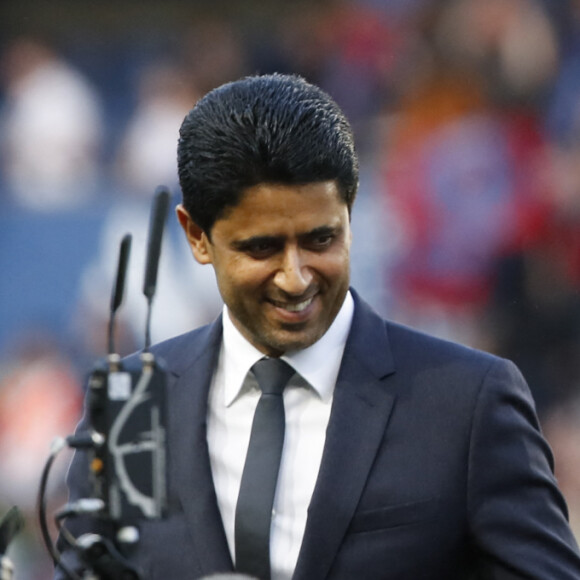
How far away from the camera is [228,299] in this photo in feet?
8.11

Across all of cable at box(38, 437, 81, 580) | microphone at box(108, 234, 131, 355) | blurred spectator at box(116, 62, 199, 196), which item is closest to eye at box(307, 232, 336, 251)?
microphone at box(108, 234, 131, 355)

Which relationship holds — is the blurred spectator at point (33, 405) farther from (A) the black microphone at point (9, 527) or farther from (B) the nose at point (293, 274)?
(A) the black microphone at point (9, 527)

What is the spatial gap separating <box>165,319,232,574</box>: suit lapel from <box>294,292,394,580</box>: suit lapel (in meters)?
0.16

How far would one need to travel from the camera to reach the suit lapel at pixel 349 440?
2.31 m

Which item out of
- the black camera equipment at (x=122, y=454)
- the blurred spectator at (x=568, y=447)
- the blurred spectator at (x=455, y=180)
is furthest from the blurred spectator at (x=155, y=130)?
the black camera equipment at (x=122, y=454)

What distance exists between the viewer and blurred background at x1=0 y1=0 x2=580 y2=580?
18.4ft

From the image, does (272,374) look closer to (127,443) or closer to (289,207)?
(289,207)

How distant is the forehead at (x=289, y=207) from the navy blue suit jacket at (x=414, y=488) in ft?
0.98

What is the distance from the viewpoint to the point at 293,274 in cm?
231

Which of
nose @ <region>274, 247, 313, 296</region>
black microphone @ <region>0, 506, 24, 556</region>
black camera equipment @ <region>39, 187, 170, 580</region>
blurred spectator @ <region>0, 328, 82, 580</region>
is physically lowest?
blurred spectator @ <region>0, 328, 82, 580</region>

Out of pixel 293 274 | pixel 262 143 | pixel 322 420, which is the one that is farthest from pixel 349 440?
pixel 262 143

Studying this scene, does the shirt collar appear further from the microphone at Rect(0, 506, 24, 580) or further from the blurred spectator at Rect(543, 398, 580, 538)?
the blurred spectator at Rect(543, 398, 580, 538)

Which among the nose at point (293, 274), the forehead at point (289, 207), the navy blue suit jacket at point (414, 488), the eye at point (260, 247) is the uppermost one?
the forehead at point (289, 207)

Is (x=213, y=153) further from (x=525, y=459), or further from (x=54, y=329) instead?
(x=54, y=329)
